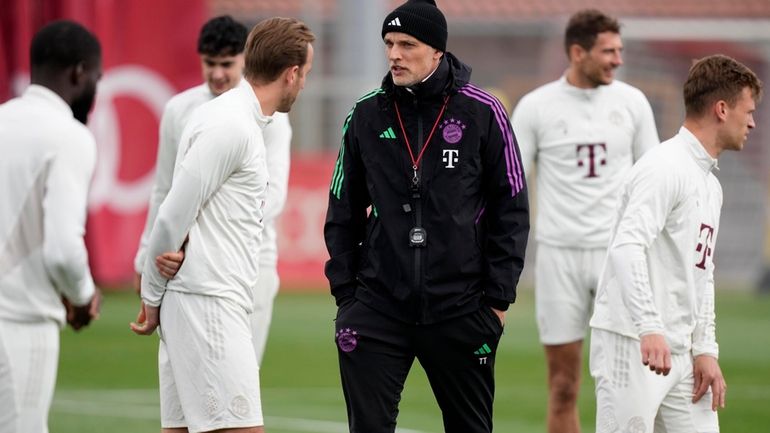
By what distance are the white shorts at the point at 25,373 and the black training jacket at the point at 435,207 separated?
1.63 metres

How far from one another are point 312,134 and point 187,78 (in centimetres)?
315

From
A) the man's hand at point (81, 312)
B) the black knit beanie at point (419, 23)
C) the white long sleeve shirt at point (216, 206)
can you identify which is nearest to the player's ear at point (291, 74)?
the white long sleeve shirt at point (216, 206)

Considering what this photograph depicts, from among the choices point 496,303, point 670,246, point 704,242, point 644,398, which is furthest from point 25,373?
point 704,242

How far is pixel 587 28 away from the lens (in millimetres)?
9695

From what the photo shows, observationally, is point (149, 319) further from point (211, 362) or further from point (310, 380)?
point (310, 380)

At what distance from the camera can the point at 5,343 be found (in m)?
5.48

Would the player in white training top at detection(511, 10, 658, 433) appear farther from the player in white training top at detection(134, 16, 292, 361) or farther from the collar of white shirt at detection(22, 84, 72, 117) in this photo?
the collar of white shirt at detection(22, 84, 72, 117)

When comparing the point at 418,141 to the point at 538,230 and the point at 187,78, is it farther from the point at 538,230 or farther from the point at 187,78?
the point at 187,78

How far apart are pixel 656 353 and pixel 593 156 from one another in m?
3.53

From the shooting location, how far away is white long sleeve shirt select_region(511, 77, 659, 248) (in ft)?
31.1

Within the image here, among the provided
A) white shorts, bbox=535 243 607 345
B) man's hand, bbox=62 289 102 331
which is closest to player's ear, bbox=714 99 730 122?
white shorts, bbox=535 243 607 345

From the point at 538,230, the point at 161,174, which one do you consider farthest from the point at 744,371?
the point at 161,174

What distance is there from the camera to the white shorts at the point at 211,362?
6.35 meters

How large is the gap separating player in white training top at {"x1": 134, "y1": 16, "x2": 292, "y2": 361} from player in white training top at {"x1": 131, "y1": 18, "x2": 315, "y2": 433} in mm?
1737
